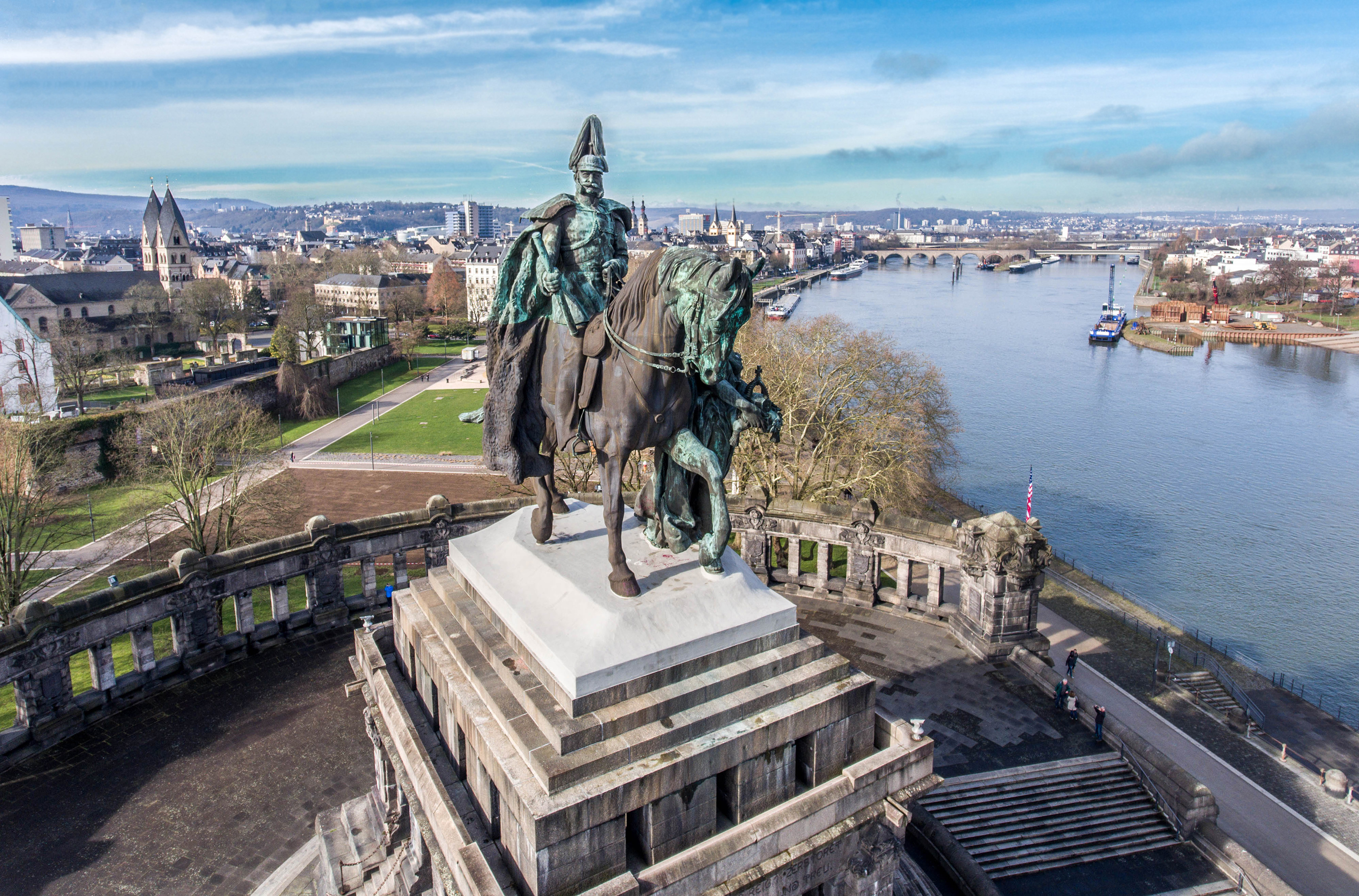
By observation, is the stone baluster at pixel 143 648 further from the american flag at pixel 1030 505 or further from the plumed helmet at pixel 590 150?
the american flag at pixel 1030 505

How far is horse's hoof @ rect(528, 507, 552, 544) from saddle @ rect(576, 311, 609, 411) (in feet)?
6.39

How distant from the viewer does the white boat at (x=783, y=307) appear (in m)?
101

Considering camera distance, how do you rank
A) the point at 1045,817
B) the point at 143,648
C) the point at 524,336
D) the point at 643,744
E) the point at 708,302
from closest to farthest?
the point at 708,302 < the point at 643,744 < the point at 524,336 < the point at 1045,817 < the point at 143,648

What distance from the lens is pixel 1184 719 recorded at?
23703mm

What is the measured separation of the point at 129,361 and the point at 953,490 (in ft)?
270

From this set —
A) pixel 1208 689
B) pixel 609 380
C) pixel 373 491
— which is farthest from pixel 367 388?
Result: pixel 609 380

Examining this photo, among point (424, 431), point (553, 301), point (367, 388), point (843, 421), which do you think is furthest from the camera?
point (367, 388)

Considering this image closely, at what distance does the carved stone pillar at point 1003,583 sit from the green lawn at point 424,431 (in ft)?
114

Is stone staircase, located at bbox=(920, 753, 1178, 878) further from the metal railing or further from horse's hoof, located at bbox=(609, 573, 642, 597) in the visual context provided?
the metal railing

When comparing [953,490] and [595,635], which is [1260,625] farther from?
[595,635]

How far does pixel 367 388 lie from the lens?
78.2m

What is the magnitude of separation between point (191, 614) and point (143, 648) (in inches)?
42.1

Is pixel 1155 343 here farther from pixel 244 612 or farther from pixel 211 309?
pixel 211 309

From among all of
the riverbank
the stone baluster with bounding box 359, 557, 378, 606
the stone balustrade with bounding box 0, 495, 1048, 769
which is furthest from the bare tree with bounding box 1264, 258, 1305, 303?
the stone baluster with bounding box 359, 557, 378, 606
